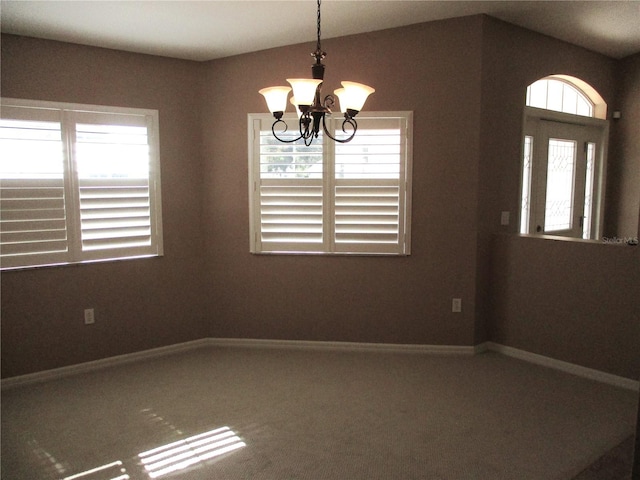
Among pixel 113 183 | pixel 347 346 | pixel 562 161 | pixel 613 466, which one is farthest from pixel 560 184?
pixel 113 183

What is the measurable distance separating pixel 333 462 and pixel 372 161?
232 centimetres

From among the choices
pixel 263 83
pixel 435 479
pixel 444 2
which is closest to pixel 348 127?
pixel 263 83

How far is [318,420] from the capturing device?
9.43 ft

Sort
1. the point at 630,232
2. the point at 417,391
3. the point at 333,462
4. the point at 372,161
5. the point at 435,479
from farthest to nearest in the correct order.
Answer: the point at 630,232, the point at 372,161, the point at 417,391, the point at 333,462, the point at 435,479

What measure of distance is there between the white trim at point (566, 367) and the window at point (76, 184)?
3053 mm

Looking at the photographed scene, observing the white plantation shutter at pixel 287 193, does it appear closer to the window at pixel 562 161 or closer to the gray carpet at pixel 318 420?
the gray carpet at pixel 318 420

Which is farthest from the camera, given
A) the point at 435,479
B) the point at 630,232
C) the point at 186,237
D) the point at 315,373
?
the point at 630,232

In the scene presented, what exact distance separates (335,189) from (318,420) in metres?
1.86

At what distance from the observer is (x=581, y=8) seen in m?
3.46

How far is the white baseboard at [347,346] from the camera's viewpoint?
3945 mm

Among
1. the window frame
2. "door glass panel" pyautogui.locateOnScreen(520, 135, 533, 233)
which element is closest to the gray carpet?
"door glass panel" pyautogui.locateOnScreen(520, 135, 533, 233)

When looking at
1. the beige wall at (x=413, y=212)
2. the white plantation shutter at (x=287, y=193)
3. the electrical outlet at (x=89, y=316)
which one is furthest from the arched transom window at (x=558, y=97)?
the electrical outlet at (x=89, y=316)

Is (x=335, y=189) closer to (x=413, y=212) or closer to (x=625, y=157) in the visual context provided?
(x=413, y=212)

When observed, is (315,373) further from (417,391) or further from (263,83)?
(263,83)
